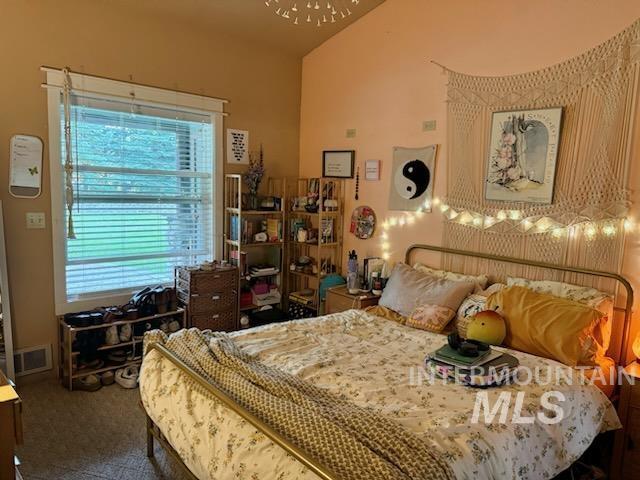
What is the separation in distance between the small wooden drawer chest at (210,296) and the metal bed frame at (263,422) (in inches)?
51.7

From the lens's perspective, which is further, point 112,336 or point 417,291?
point 112,336

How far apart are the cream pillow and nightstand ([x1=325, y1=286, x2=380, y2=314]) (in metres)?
0.17

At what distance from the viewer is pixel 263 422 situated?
4.95 ft

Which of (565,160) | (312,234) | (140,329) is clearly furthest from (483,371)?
(140,329)

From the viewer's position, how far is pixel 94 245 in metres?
3.40

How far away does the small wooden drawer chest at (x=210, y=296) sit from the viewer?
360cm

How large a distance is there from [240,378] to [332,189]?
8.48 ft

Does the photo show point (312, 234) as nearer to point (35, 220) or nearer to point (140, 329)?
point (140, 329)

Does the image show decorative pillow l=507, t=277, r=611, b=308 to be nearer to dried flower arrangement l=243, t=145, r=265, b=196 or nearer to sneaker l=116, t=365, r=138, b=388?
dried flower arrangement l=243, t=145, r=265, b=196

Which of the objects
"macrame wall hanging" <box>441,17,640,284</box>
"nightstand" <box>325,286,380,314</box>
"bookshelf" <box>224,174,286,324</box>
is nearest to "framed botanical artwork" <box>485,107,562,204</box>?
"macrame wall hanging" <box>441,17,640,284</box>

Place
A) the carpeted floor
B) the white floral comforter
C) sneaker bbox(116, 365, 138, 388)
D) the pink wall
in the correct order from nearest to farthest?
the white floral comforter → the carpeted floor → the pink wall → sneaker bbox(116, 365, 138, 388)

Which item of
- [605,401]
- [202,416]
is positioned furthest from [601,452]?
[202,416]

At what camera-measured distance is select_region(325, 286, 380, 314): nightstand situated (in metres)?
3.45

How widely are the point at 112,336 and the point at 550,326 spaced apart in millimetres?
2866
